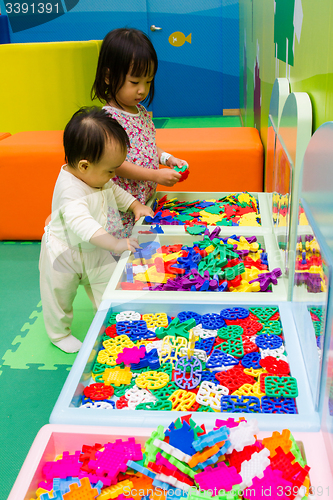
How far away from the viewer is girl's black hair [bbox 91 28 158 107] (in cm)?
129

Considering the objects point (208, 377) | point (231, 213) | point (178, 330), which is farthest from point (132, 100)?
point (208, 377)

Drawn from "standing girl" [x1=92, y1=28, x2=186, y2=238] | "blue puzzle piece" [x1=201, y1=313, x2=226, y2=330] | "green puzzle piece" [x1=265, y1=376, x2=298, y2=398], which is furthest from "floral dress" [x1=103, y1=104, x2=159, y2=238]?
"green puzzle piece" [x1=265, y1=376, x2=298, y2=398]

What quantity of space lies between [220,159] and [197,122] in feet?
10.0

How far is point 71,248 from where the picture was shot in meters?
1.26

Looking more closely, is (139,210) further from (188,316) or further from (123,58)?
(188,316)

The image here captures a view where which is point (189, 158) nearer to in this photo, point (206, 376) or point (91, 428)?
point (206, 376)

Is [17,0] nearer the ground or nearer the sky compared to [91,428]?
nearer the sky

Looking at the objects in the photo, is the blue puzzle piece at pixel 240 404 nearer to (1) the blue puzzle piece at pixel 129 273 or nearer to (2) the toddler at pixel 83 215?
(1) the blue puzzle piece at pixel 129 273

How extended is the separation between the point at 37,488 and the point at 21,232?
6.54ft

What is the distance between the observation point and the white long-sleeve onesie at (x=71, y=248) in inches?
44.6

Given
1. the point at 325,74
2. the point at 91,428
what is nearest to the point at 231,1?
the point at 325,74

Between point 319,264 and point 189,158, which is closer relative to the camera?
point 319,264

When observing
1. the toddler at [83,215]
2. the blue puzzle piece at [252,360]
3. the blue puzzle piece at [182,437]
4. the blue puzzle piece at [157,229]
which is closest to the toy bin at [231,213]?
the blue puzzle piece at [157,229]

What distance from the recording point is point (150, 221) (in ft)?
4.37
